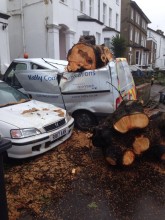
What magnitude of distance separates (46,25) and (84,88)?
10278mm

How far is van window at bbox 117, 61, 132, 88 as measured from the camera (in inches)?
250

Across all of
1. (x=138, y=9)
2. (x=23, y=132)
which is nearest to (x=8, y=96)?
(x=23, y=132)

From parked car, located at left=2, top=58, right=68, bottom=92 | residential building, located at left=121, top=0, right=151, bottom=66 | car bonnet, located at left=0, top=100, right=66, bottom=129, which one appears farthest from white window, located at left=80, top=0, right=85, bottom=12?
car bonnet, located at left=0, top=100, right=66, bottom=129

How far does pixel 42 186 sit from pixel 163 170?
2138mm

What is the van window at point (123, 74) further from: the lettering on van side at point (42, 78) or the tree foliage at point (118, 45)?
the tree foliage at point (118, 45)

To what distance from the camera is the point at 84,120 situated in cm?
649

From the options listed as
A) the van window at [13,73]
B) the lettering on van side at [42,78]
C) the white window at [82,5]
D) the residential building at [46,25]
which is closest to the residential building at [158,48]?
the white window at [82,5]

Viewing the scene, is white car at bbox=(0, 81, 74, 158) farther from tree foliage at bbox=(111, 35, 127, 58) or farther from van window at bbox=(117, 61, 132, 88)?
tree foliage at bbox=(111, 35, 127, 58)

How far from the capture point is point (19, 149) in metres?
4.33

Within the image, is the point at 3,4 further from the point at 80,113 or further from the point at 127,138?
the point at 127,138

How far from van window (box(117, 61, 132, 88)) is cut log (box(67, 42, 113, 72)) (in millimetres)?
447

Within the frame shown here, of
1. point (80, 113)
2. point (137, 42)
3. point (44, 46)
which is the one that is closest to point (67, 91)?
point (80, 113)

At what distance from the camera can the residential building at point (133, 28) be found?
33.3m

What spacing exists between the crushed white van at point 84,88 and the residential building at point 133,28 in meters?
25.8
